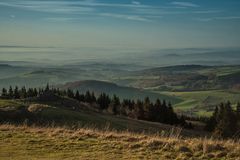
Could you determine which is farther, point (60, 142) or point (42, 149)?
point (60, 142)

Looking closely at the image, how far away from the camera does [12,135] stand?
15703 mm

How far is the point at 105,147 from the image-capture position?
13148 mm

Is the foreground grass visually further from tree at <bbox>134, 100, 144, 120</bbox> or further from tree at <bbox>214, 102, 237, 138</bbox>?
tree at <bbox>134, 100, 144, 120</bbox>

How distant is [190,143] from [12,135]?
8.00 metres

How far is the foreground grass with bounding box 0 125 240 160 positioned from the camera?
11.5m

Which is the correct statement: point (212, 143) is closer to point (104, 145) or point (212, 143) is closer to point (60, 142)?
point (104, 145)

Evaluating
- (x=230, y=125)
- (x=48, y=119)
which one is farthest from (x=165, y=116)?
(x=48, y=119)

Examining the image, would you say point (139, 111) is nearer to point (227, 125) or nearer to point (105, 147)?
point (227, 125)

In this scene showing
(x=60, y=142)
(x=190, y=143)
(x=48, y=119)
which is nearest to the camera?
(x=190, y=143)

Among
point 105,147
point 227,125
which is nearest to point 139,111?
point 227,125

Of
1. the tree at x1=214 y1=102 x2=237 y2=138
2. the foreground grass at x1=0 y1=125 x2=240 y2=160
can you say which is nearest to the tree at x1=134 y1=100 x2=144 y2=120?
the tree at x1=214 y1=102 x2=237 y2=138

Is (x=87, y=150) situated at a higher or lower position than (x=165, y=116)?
higher

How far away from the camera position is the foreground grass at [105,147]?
11.5 metres

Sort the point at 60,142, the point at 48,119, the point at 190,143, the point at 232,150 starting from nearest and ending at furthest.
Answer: the point at 232,150 < the point at 190,143 < the point at 60,142 < the point at 48,119
